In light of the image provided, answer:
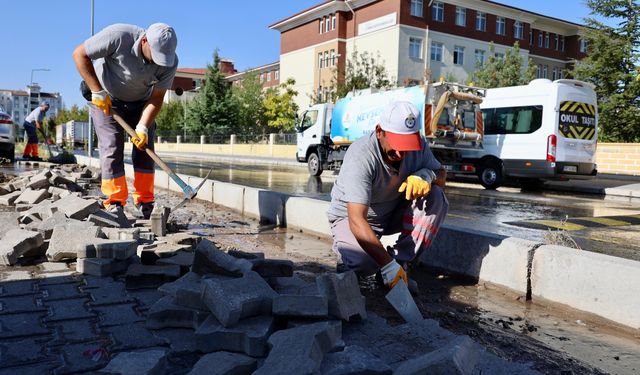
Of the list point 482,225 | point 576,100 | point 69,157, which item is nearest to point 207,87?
point 69,157

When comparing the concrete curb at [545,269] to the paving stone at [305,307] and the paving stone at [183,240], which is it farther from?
the paving stone at [305,307]

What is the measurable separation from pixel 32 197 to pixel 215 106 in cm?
4103

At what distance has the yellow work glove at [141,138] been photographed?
5.14 metres

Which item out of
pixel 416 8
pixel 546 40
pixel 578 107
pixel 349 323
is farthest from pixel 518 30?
pixel 349 323

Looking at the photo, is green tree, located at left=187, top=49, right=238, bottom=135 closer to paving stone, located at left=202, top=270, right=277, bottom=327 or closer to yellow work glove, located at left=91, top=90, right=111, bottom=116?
yellow work glove, located at left=91, top=90, right=111, bottom=116

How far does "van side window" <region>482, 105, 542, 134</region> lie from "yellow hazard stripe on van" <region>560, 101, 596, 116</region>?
0.61 metres

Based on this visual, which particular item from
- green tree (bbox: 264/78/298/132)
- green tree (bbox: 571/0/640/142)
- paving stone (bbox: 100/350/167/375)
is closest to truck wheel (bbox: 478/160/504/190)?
green tree (bbox: 571/0/640/142)

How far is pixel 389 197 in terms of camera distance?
3672mm

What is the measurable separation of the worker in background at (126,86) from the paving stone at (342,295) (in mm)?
3083

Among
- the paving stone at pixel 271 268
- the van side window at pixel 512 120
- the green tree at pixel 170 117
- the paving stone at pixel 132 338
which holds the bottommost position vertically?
the paving stone at pixel 132 338

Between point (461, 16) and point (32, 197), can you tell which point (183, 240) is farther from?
point (461, 16)

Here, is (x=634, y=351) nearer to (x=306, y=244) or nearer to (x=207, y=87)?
(x=306, y=244)

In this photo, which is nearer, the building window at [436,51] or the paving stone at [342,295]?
the paving stone at [342,295]

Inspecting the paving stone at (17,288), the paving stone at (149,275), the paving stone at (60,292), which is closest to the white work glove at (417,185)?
the paving stone at (149,275)
